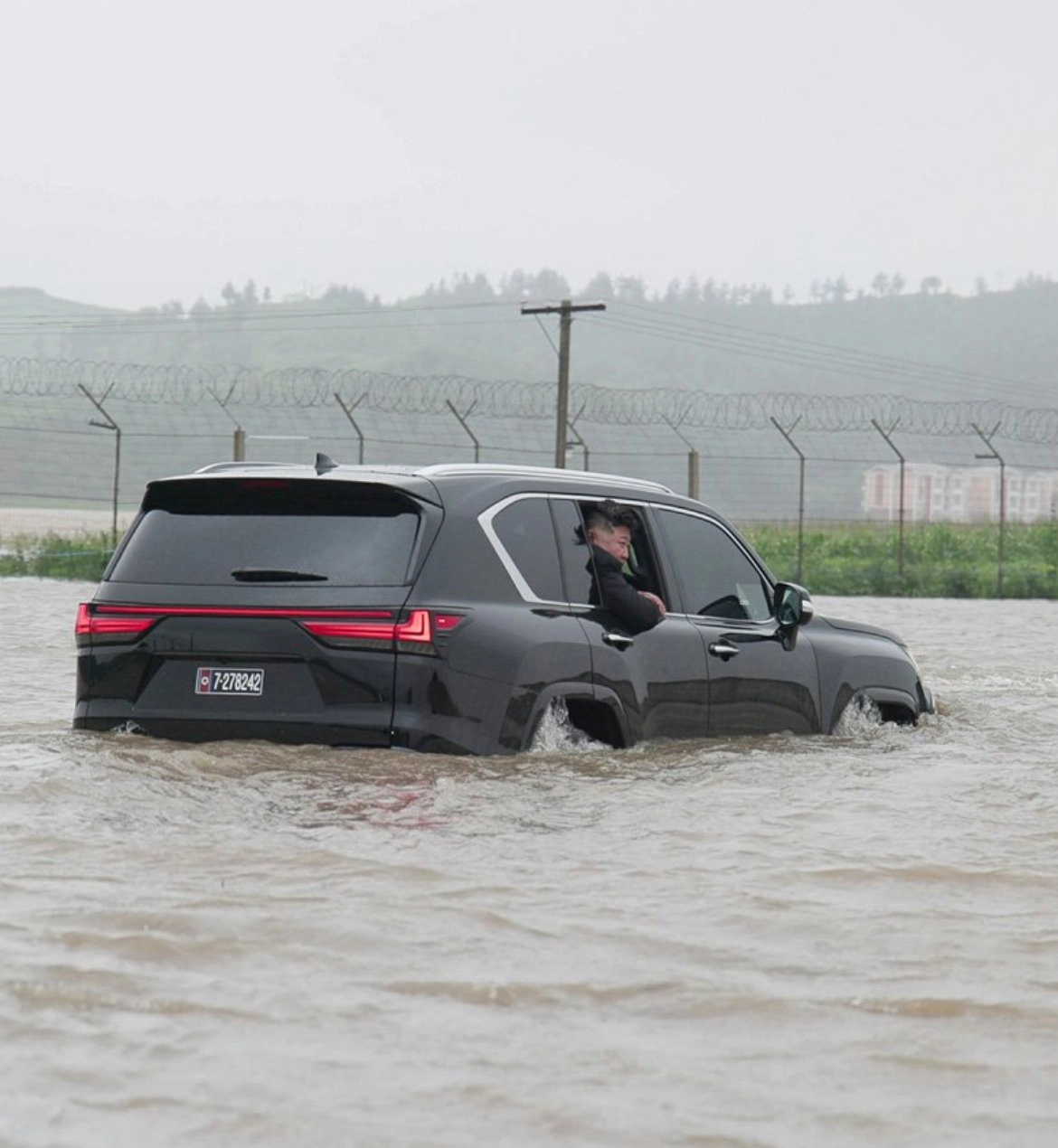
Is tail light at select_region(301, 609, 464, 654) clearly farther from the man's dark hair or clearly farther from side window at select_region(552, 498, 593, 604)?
the man's dark hair

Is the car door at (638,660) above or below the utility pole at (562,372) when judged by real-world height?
below

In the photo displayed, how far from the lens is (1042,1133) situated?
437 centimetres

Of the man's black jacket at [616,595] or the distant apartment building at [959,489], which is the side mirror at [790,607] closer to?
the man's black jacket at [616,595]

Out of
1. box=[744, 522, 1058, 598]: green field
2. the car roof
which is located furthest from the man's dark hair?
box=[744, 522, 1058, 598]: green field

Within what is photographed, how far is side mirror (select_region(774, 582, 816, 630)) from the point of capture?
1004 centimetres

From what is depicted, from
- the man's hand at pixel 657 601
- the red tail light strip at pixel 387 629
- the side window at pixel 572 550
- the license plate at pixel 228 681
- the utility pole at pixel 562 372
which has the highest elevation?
the utility pole at pixel 562 372

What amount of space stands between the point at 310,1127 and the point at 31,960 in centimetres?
151

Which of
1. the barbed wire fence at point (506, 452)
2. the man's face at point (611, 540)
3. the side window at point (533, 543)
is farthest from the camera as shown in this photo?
the barbed wire fence at point (506, 452)

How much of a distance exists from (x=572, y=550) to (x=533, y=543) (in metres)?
0.25

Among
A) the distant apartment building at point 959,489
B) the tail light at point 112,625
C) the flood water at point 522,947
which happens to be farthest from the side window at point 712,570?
the distant apartment building at point 959,489

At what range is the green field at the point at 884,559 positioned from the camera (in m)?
33.9

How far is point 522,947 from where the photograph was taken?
5.84 meters

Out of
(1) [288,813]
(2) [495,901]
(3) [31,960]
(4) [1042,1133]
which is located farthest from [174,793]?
(4) [1042,1133]

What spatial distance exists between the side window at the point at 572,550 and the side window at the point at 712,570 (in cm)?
70
